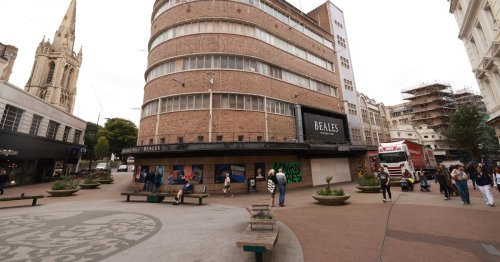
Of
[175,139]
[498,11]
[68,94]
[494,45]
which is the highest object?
[68,94]

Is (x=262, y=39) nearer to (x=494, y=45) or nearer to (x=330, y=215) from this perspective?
(x=494, y=45)

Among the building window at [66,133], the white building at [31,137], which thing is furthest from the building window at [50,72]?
the building window at [66,133]

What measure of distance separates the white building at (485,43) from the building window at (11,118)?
4125cm

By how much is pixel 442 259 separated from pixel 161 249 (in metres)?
6.38

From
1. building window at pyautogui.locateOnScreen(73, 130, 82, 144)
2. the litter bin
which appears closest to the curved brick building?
the litter bin

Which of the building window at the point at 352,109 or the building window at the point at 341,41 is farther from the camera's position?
the building window at the point at 341,41

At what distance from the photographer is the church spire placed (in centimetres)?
6331

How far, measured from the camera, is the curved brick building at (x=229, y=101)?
725 inches

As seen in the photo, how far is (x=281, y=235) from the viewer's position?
21.1 feet

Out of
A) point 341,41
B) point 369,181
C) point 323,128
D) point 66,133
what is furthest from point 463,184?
point 66,133

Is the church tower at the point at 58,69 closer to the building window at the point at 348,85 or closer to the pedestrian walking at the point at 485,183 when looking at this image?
the building window at the point at 348,85

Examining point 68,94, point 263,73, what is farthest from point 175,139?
point 68,94

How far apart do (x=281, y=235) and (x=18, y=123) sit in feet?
99.8

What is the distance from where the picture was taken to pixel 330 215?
890 centimetres
